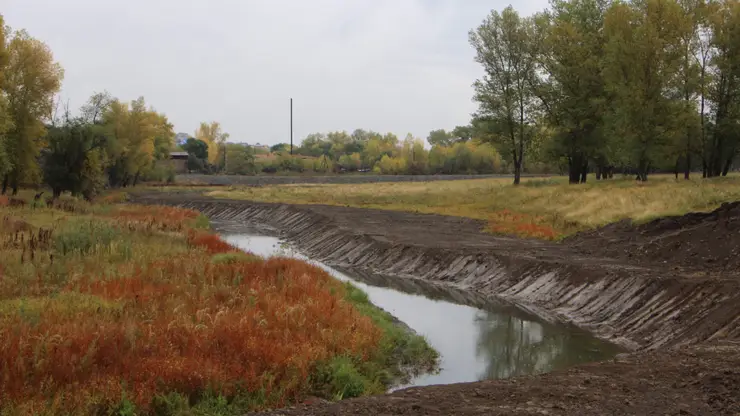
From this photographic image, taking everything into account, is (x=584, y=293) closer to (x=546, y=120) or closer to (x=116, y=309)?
(x=116, y=309)

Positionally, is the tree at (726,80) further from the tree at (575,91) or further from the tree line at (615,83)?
the tree at (575,91)

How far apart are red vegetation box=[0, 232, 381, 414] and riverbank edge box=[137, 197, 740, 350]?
26.4 feet

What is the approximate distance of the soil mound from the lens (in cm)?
2280

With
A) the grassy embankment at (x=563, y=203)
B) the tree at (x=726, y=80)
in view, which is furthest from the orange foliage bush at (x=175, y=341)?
the tree at (x=726, y=80)

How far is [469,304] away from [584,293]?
4244 millimetres

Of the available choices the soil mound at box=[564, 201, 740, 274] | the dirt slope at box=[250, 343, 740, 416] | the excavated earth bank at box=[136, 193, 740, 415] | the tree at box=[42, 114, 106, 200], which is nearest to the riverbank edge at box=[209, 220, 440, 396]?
the dirt slope at box=[250, 343, 740, 416]

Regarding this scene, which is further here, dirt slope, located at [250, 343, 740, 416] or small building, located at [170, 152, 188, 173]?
small building, located at [170, 152, 188, 173]

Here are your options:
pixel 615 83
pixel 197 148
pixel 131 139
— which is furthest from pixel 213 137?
pixel 615 83

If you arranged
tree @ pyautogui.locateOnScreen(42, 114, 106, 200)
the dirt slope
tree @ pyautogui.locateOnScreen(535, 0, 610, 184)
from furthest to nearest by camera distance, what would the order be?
tree @ pyautogui.locateOnScreen(535, 0, 610, 184), tree @ pyautogui.locateOnScreen(42, 114, 106, 200), the dirt slope

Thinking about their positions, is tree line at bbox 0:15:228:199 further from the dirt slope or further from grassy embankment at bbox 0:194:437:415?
the dirt slope

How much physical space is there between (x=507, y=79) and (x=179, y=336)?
58.5 meters

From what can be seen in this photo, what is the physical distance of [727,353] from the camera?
12883 millimetres

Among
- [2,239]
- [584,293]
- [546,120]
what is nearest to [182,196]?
[546,120]

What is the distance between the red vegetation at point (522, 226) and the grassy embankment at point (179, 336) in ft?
55.5
